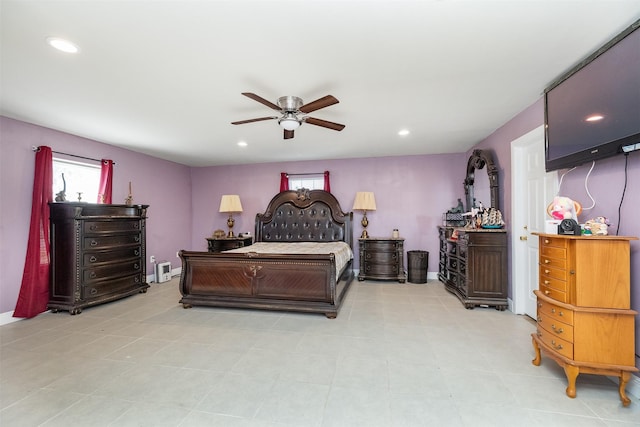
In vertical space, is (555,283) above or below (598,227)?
below

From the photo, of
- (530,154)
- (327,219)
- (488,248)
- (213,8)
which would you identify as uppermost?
(213,8)

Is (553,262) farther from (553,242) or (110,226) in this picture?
(110,226)

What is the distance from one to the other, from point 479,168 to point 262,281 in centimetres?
360

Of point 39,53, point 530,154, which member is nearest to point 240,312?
point 39,53

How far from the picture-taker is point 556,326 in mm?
1854

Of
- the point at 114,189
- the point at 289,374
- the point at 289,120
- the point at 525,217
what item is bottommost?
the point at 289,374

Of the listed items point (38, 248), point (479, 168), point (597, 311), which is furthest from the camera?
point (479, 168)

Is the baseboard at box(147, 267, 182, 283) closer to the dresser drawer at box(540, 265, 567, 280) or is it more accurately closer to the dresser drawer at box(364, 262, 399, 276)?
the dresser drawer at box(364, 262, 399, 276)

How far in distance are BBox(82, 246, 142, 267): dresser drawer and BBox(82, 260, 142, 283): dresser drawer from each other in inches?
2.9

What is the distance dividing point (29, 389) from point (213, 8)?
2824 mm

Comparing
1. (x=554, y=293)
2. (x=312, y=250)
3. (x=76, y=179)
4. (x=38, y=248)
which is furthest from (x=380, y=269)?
(x=76, y=179)

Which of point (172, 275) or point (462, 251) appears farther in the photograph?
point (172, 275)

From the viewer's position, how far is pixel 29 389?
1.86 m

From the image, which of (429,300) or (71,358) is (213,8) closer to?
(71,358)
